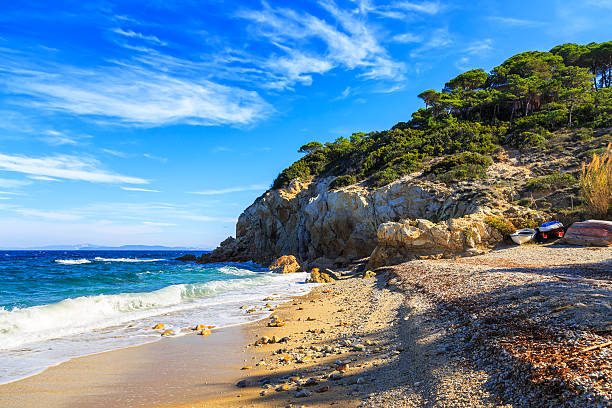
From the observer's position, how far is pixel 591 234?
14.6m

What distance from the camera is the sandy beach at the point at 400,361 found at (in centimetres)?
333

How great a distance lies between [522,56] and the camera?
4619 cm

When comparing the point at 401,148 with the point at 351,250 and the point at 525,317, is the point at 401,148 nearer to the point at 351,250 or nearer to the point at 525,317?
the point at 351,250

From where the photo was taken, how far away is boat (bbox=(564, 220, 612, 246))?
1414 centimetres

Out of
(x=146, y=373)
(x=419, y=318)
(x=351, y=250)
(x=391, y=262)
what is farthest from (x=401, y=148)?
(x=146, y=373)

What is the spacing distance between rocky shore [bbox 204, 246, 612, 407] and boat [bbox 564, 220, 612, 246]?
796cm

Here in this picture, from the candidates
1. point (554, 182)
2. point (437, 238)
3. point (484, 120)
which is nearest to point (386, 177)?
point (437, 238)

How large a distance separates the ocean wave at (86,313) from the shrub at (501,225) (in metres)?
14.9

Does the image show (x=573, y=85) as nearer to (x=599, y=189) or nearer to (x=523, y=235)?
(x=599, y=189)

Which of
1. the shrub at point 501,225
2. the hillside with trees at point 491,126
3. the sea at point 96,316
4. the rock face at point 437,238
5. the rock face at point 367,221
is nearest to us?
the sea at point 96,316

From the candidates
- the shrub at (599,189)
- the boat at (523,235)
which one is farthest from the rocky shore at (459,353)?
the shrub at (599,189)

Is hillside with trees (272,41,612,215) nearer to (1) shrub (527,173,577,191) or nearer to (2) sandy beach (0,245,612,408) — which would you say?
(1) shrub (527,173,577,191)

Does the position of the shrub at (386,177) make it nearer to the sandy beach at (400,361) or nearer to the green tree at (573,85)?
the green tree at (573,85)

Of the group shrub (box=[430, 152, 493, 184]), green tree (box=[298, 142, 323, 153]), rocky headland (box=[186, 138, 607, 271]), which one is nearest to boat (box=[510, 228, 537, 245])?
rocky headland (box=[186, 138, 607, 271])
